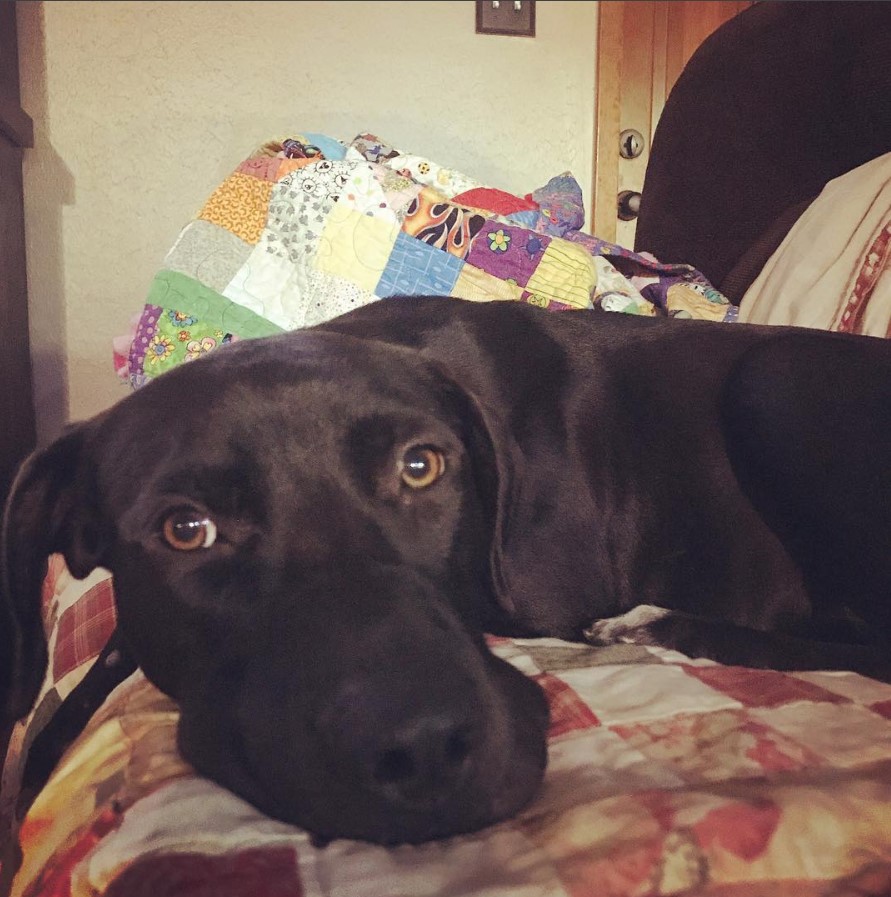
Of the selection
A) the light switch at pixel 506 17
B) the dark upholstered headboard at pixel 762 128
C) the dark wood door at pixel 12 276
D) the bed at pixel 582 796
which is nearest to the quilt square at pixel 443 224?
the dark upholstered headboard at pixel 762 128

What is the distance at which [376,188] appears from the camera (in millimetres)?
2572

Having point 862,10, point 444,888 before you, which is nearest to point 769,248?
point 862,10

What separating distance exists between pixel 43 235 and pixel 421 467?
3.13 meters

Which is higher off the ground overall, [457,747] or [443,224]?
[443,224]

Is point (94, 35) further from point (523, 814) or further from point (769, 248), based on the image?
point (523, 814)

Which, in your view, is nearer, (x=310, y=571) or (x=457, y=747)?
(x=457, y=747)

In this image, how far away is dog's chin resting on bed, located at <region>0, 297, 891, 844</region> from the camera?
2.54ft

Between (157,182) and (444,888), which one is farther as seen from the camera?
(157,182)

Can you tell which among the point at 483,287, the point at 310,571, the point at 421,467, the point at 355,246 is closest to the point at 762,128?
the point at 483,287

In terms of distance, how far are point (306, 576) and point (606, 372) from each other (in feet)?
2.77

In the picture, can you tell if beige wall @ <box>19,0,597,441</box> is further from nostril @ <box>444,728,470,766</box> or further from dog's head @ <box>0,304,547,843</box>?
nostril @ <box>444,728,470,766</box>

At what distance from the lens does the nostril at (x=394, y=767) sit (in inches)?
28.1

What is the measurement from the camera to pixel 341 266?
2.50 meters

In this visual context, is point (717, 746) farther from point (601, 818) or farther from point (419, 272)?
point (419, 272)
